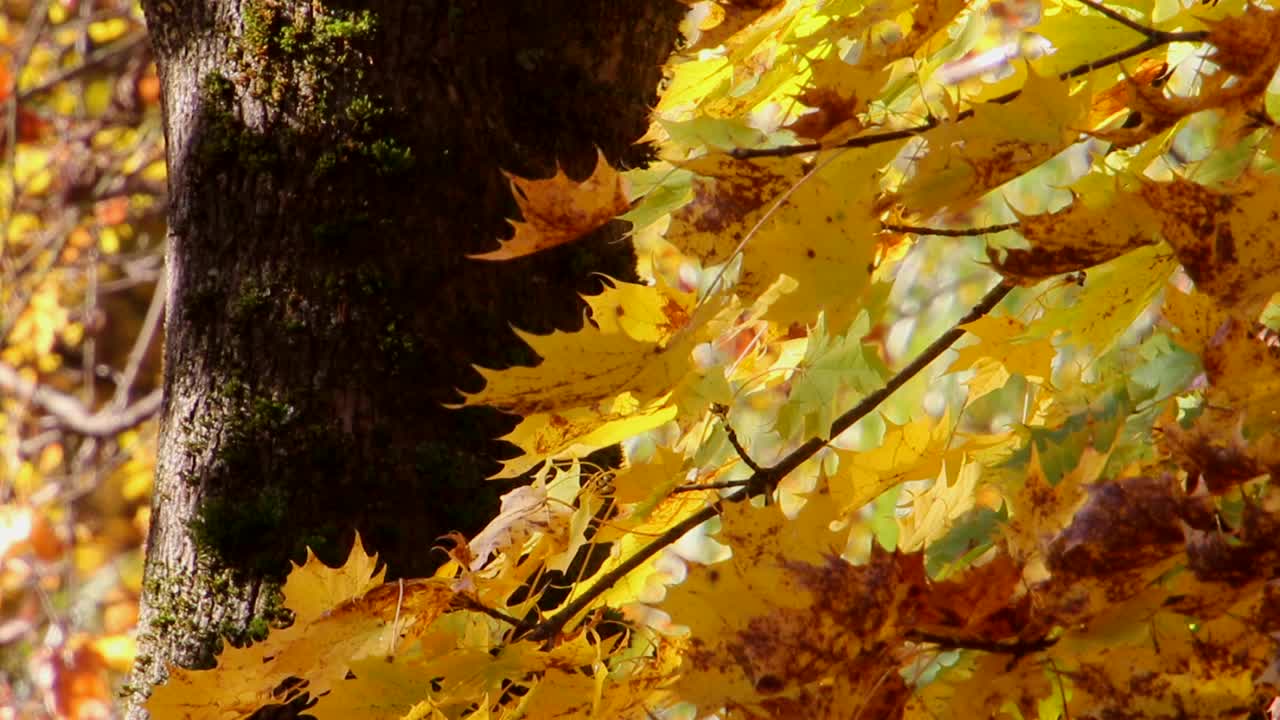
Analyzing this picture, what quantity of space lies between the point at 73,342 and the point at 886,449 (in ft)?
18.7

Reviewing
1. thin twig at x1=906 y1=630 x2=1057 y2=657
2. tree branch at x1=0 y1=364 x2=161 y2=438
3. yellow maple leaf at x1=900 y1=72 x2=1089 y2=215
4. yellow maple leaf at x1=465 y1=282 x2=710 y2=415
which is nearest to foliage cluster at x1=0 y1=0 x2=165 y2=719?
tree branch at x1=0 y1=364 x2=161 y2=438

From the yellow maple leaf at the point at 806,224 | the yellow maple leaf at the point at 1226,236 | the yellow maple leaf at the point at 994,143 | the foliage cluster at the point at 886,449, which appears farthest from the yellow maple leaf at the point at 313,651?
the yellow maple leaf at the point at 1226,236

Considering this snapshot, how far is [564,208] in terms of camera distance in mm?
895

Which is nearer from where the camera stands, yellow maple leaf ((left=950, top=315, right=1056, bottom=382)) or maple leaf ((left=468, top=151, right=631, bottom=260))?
maple leaf ((left=468, top=151, right=631, bottom=260))

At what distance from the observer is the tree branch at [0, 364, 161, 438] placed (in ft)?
14.4

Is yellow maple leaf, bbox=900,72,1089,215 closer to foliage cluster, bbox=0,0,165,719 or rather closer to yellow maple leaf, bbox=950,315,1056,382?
yellow maple leaf, bbox=950,315,1056,382

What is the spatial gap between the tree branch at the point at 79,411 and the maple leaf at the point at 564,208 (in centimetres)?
364

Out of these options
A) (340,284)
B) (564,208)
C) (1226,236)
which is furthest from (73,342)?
(1226,236)

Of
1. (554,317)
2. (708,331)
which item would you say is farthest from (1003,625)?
(554,317)

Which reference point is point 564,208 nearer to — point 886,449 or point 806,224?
point 806,224

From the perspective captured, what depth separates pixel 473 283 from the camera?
3.66ft

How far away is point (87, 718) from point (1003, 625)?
4.77 metres

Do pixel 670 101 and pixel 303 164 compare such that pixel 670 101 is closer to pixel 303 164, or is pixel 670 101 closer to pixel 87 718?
pixel 303 164

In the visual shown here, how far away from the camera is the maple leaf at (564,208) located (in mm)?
884
